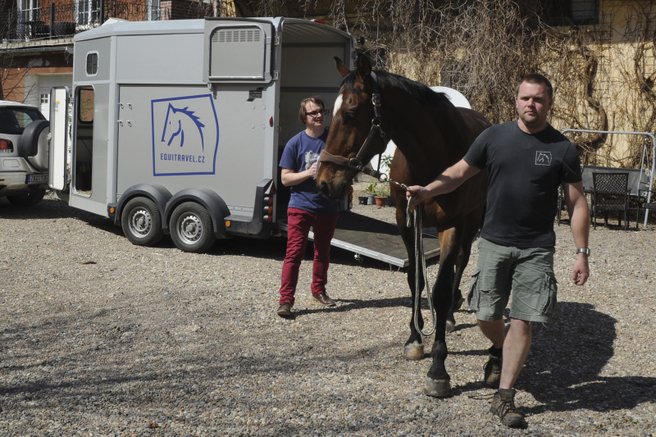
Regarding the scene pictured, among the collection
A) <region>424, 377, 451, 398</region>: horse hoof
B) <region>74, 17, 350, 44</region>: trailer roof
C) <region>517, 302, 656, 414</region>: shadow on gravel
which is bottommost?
<region>517, 302, 656, 414</region>: shadow on gravel

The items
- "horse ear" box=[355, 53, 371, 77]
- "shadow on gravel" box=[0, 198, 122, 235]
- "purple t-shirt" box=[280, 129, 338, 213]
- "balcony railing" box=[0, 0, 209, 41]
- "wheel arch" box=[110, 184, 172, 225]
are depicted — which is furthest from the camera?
"balcony railing" box=[0, 0, 209, 41]

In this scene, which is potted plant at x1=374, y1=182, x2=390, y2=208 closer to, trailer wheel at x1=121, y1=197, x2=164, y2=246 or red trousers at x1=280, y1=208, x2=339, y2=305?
trailer wheel at x1=121, y1=197, x2=164, y2=246

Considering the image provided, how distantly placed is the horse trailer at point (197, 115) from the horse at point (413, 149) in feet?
13.7

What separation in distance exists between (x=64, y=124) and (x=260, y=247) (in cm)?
397

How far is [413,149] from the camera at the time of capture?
545cm

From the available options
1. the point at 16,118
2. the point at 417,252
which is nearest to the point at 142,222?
the point at 16,118

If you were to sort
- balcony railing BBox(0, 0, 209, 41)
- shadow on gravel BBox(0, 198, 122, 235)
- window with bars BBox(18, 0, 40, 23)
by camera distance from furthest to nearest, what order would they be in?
window with bars BBox(18, 0, 40, 23)
balcony railing BBox(0, 0, 209, 41)
shadow on gravel BBox(0, 198, 122, 235)

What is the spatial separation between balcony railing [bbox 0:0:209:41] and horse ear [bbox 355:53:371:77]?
57.8 feet

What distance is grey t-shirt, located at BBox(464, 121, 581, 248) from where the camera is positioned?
15.0 ft

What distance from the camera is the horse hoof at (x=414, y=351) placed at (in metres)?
5.98

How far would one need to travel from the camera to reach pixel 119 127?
11227mm

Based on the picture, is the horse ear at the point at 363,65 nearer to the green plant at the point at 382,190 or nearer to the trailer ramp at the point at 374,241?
the trailer ramp at the point at 374,241

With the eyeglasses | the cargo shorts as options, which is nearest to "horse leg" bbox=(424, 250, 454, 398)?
the cargo shorts

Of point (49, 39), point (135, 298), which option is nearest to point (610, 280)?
point (135, 298)
